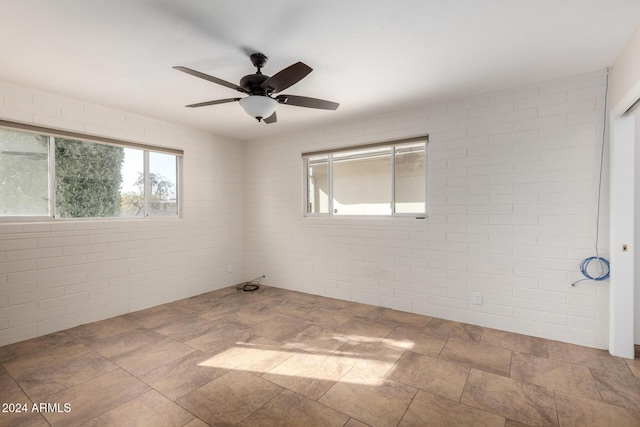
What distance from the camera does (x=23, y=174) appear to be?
9.88 feet

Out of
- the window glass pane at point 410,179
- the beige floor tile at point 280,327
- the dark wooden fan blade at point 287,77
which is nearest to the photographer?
the dark wooden fan blade at point 287,77

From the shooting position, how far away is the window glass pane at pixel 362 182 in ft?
13.1

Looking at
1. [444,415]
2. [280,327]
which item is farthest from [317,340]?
[444,415]

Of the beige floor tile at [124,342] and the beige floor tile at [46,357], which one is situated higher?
the beige floor tile at [46,357]

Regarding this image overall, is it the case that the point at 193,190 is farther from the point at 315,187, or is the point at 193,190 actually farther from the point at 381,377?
the point at 381,377

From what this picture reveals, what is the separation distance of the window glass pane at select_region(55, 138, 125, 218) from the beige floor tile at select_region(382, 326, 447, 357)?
12.0ft

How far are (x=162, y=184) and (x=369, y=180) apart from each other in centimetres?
294

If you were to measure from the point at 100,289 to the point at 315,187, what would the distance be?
308 centimetres

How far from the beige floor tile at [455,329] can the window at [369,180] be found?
1.28 metres

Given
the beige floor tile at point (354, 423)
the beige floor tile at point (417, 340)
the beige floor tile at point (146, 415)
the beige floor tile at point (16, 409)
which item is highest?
the beige floor tile at point (417, 340)

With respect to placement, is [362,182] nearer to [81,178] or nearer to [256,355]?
[256,355]

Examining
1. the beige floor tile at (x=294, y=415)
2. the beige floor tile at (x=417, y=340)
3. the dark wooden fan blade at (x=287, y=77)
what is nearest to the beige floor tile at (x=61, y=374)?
the beige floor tile at (x=294, y=415)

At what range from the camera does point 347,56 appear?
7.95 ft

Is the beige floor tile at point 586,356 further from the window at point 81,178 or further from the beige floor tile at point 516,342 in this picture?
the window at point 81,178
